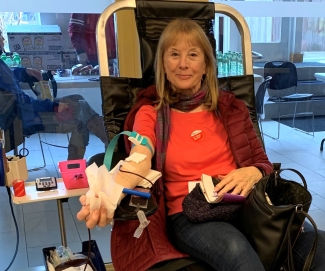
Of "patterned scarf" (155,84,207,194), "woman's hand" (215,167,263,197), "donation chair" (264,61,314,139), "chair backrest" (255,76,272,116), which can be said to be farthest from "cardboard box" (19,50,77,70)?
"donation chair" (264,61,314,139)

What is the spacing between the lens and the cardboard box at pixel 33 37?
2.29m

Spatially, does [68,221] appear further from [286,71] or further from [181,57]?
[286,71]

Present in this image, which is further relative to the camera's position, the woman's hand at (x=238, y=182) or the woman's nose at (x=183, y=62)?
the woman's nose at (x=183, y=62)

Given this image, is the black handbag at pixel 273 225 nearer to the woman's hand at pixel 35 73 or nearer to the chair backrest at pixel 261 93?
the woman's hand at pixel 35 73

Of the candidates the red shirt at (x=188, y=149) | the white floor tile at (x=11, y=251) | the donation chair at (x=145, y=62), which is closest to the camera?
the red shirt at (x=188, y=149)

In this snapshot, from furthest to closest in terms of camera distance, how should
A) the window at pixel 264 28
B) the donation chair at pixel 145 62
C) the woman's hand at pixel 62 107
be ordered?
the window at pixel 264 28 → the woman's hand at pixel 62 107 → the donation chair at pixel 145 62

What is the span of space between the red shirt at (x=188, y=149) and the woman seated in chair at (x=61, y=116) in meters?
0.95

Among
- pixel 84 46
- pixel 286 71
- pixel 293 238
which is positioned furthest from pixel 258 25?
pixel 293 238

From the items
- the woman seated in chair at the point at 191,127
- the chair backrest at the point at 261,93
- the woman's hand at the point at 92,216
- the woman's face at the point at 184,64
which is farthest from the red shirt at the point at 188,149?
the chair backrest at the point at 261,93

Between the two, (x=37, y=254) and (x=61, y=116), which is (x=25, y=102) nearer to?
(x=61, y=116)

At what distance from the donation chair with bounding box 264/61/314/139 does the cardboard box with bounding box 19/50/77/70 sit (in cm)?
186

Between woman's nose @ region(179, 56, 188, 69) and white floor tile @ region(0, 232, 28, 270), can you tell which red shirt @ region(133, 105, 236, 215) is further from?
white floor tile @ region(0, 232, 28, 270)

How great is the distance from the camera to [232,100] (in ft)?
5.39

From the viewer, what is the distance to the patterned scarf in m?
1.50
